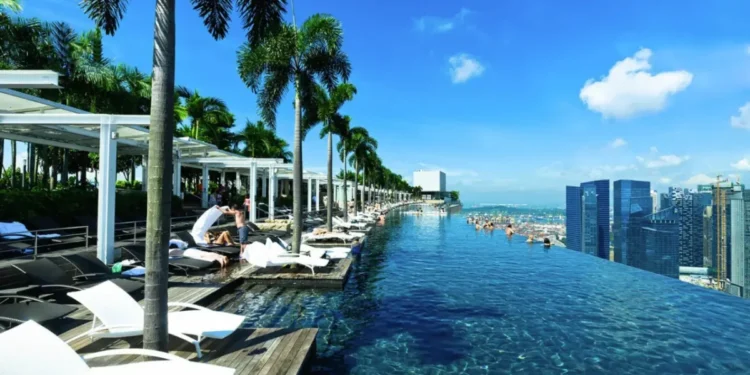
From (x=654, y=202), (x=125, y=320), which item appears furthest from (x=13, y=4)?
(x=654, y=202)

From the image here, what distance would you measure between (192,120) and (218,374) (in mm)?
30608

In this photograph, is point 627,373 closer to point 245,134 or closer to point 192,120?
point 192,120

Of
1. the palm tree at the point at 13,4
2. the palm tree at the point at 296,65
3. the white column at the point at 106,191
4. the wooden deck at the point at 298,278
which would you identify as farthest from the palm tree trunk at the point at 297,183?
the palm tree at the point at 13,4

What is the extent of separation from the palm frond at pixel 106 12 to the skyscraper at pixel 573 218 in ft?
140

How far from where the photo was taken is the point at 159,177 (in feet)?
11.9

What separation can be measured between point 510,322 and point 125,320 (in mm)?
6377

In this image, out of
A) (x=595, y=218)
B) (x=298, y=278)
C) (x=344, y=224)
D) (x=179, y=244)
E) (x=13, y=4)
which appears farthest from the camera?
(x=595, y=218)

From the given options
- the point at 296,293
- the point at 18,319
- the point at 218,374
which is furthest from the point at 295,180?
the point at 218,374

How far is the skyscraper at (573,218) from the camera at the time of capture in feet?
141

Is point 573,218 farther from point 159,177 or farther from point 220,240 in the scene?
point 159,177

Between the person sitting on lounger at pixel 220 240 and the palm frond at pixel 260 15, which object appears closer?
the palm frond at pixel 260 15

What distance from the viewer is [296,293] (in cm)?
881

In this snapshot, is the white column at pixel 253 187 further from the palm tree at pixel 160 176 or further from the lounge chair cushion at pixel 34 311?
the palm tree at pixel 160 176

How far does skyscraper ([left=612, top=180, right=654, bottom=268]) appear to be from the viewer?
32594mm
